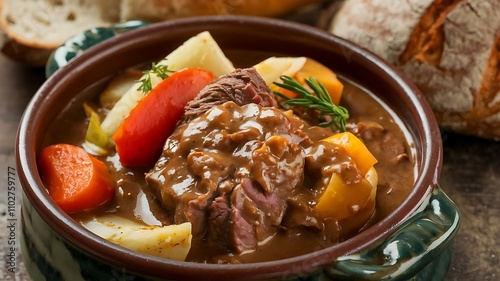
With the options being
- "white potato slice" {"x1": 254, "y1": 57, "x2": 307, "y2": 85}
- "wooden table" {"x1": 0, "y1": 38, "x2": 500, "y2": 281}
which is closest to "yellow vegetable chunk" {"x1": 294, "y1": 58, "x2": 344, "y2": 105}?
"white potato slice" {"x1": 254, "y1": 57, "x2": 307, "y2": 85}

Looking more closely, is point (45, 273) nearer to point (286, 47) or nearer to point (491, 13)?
point (286, 47)

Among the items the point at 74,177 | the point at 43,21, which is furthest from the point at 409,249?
the point at 43,21

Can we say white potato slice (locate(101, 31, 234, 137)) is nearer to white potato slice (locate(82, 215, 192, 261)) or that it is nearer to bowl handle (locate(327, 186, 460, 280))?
white potato slice (locate(82, 215, 192, 261))

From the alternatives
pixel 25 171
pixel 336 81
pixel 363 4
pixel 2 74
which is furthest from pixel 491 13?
pixel 2 74

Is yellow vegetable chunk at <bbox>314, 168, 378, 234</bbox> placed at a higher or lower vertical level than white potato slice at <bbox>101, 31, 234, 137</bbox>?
lower

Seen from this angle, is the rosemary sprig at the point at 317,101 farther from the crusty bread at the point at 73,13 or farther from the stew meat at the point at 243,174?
the crusty bread at the point at 73,13

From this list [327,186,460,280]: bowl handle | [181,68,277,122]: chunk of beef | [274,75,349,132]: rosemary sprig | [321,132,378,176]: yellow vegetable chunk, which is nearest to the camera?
[327,186,460,280]: bowl handle

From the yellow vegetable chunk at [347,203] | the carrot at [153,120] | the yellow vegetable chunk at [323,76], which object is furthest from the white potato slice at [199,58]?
the yellow vegetable chunk at [347,203]
